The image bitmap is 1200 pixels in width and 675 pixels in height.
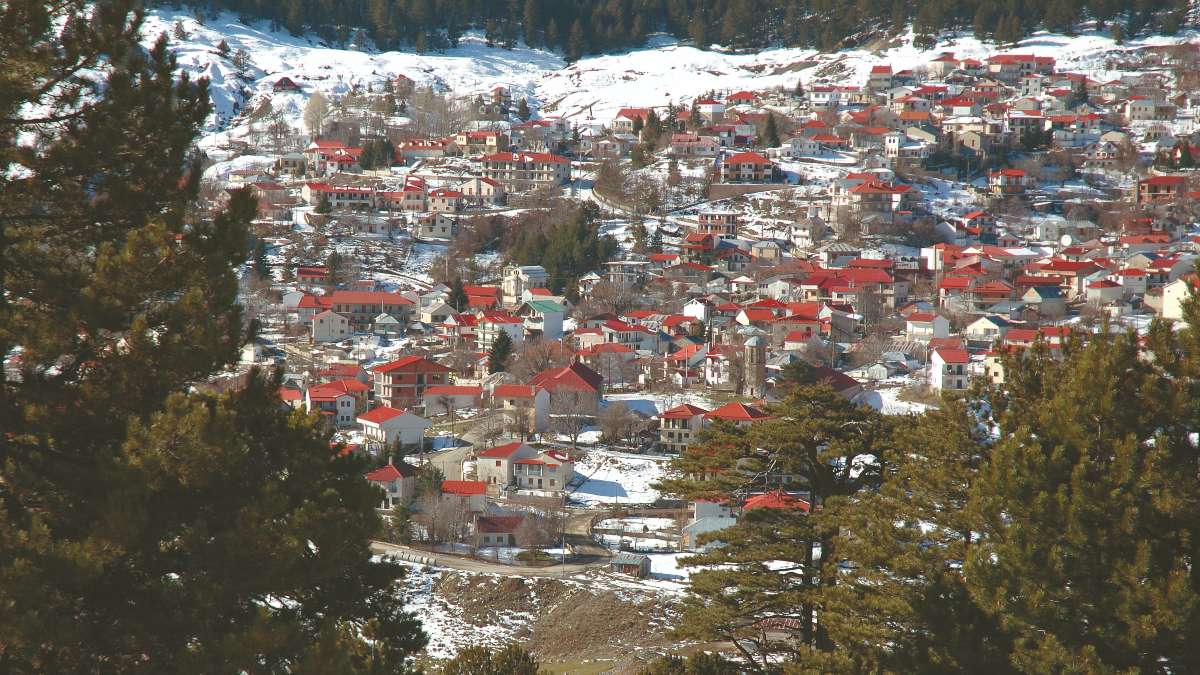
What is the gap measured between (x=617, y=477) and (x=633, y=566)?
6.47m

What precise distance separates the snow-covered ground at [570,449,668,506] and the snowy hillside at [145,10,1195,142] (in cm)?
5199

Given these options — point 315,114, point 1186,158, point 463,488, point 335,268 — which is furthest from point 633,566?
point 315,114

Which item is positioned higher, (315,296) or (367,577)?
(367,577)

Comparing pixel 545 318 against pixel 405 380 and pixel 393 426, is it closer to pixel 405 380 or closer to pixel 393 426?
pixel 405 380

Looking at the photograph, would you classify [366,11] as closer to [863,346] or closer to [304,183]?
[304,183]

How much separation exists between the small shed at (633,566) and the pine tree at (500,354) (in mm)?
15939

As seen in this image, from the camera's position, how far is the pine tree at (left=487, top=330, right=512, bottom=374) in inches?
1479

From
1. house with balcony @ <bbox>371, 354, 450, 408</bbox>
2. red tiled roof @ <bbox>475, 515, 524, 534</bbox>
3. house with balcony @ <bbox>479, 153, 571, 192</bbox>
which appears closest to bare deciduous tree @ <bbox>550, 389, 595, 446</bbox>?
house with balcony @ <bbox>371, 354, 450, 408</bbox>

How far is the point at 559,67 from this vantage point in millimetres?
95625

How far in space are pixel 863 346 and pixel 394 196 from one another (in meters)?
26.0

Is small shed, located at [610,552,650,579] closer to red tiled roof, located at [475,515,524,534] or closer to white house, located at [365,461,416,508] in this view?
red tiled roof, located at [475,515,524,534]

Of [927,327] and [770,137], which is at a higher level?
[770,137]

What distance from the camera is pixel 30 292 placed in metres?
5.59

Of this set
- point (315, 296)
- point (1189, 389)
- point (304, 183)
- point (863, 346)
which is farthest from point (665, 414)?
point (304, 183)
